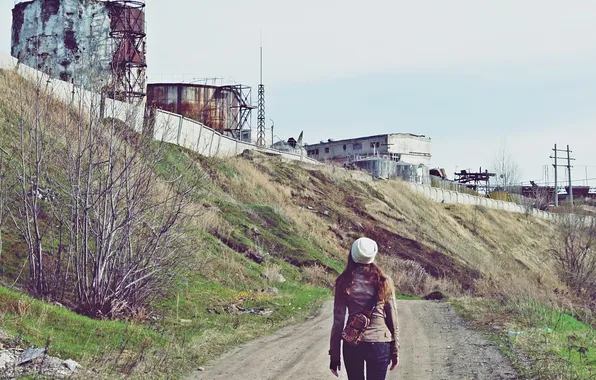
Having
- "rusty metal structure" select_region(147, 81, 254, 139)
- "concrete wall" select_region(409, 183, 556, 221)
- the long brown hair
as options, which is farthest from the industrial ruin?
the long brown hair

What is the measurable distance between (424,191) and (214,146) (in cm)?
2675

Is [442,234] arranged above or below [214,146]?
below

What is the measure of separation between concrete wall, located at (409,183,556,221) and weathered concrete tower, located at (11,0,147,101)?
27403 mm

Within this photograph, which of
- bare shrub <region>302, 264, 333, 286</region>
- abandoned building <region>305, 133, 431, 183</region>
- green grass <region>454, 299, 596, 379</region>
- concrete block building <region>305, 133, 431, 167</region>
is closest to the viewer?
green grass <region>454, 299, 596, 379</region>

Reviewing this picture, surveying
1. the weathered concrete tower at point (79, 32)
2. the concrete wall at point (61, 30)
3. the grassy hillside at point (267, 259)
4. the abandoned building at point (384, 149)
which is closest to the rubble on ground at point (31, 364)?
the grassy hillside at point (267, 259)

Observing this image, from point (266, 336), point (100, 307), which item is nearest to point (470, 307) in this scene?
point (266, 336)

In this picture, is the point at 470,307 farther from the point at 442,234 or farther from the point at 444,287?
the point at 442,234

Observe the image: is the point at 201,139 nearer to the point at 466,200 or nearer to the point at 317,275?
the point at 317,275

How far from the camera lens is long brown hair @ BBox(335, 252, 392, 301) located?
25.3 feet

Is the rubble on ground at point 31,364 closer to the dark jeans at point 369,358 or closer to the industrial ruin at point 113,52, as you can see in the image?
the dark jeans at point 369,358

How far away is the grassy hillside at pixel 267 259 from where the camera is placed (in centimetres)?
1367

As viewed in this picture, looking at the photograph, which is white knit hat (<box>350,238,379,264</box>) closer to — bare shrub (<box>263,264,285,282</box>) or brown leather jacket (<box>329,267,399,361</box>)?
brown leather jacket (<box>329,267,399,361</box>)

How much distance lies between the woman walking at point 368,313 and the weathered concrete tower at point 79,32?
42771 millimetres

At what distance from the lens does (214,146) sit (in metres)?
48.0
